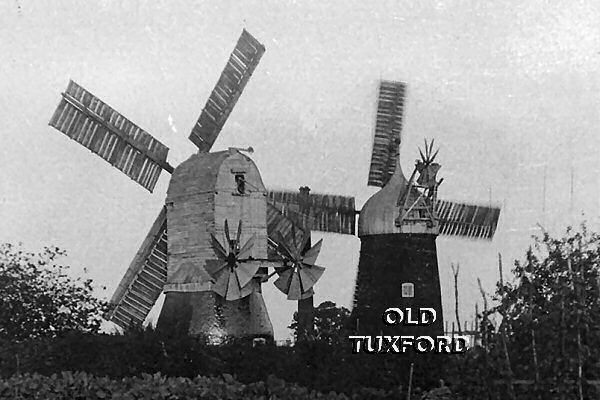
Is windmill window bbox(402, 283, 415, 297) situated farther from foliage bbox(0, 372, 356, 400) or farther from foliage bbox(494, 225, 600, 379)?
foliage bbox(0, 372, 356, 400)

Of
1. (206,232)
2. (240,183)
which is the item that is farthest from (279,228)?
(206,232)

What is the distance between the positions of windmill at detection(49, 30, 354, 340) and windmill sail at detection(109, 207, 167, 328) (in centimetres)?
2

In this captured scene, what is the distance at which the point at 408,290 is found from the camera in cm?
2714

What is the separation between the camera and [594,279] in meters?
16.6

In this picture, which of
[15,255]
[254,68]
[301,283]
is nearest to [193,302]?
[301,283]

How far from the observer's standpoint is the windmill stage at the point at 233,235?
76.7 feet

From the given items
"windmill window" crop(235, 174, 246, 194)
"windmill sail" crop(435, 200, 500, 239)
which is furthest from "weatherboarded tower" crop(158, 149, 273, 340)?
"windmill sail" crop(435, 200, 500, 239)

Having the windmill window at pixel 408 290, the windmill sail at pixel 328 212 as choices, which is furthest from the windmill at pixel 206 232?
the windmill window at pixel 408 290

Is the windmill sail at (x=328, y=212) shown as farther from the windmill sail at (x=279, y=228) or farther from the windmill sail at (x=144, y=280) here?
the windmill sail at (x=144, y=280)

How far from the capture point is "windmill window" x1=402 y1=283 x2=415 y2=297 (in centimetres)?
2712

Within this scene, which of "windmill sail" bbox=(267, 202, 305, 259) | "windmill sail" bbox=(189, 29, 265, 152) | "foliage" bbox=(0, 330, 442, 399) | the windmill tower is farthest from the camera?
the windmill tower

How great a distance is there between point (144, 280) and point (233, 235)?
2.47 meters

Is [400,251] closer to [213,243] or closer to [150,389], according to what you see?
[213,243]

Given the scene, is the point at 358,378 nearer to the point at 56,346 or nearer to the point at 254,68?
the point at 56,346
